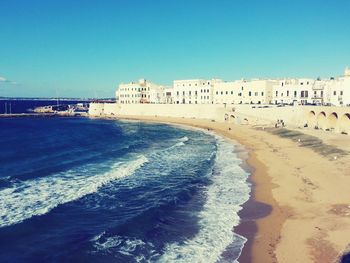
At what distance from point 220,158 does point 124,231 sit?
22.9m

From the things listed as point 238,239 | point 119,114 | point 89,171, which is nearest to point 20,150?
point 89,171

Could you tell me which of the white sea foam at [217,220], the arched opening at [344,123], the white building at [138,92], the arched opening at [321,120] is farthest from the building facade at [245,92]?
the white sea foam at [217,220]

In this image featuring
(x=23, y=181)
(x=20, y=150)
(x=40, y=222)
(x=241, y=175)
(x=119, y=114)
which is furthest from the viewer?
(x=119, y=114)

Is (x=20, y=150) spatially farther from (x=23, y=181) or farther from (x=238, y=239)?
(x=238, y=239)

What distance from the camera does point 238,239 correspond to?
18.0 meters

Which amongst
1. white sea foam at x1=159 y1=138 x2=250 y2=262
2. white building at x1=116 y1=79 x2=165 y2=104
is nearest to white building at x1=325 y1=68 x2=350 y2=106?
white sea foam at x1=159 y1=138 x2=250 y2=262

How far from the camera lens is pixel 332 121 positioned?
58.1m

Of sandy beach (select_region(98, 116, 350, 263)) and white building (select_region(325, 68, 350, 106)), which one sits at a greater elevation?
white building (select_region(325, 68, 350, 106))

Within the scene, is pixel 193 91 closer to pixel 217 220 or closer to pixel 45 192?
pixel 45 192

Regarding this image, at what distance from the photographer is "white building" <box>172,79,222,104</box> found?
10894 centimetres

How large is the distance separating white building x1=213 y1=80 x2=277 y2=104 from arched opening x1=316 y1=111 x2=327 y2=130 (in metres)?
32.5

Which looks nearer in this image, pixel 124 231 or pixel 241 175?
pixel 124 231

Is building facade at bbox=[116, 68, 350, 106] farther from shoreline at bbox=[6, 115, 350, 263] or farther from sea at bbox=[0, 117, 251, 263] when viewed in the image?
sea at bbox=[0, 117, 251, 263]

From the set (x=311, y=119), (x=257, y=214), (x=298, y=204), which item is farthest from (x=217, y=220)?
(x=311, y=119)
